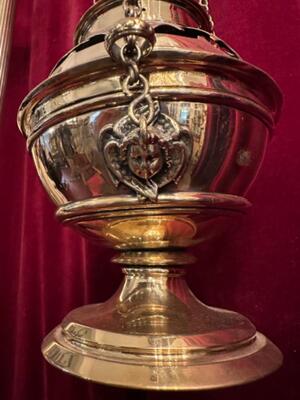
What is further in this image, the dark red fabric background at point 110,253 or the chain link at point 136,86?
the dark red fabric background at point 110,253

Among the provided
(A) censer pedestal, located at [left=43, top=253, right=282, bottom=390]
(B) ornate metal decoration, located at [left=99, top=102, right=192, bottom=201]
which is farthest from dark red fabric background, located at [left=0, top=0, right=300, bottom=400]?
(B) ornate metal decoration, located at [left=99, top=102, right=192, bottom=201]

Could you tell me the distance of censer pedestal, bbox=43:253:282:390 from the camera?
0.31m

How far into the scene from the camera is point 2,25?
0.69 metres

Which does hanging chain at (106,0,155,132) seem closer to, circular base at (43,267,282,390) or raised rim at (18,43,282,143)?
raised rim at (18,43,282,143)

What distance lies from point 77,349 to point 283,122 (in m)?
0.52

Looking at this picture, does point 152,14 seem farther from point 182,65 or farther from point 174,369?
point 174,369

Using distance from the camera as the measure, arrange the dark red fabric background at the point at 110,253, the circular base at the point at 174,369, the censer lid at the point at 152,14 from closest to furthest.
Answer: the circular base at the point at 174,369 < the censer lid at the point at 152,14 < the dark red fabric background at the point at 110,253

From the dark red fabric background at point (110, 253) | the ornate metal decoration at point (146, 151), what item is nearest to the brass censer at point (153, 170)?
the ornate metal decoration at point (146, 151)

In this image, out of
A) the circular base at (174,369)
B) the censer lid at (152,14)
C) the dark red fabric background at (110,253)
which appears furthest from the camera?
the dark red fabric background at (110,253)

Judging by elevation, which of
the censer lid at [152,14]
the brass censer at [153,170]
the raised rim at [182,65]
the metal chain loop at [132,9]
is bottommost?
the brass censer at [153,170]

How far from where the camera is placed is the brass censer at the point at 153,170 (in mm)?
320

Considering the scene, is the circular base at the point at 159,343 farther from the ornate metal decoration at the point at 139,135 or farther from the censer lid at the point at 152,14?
the censer lid at the point at 152,14

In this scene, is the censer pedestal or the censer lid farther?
the censer lid

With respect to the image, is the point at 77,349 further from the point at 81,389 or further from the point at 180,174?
the point at 81,389
